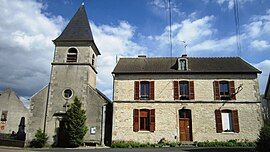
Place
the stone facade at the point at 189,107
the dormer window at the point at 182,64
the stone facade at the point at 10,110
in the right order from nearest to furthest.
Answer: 1. the stone facade at the point at 189,107
2. the dormer window at the point at 182,64
3. the stone facade at the point at 10,110

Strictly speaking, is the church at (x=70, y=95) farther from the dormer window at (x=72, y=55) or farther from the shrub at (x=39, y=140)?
the shrub at (x=39, y=140)

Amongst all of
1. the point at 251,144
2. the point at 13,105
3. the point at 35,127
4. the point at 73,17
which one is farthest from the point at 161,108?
the point at 13,105

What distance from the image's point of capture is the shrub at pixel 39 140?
18859mm

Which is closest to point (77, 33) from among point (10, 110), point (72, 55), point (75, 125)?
point (72, 55)

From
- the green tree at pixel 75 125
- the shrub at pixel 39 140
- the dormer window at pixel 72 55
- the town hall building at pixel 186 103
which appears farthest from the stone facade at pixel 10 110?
the town hall building at pixel 186 103

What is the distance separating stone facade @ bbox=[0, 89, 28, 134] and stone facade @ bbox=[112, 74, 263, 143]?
2115 cm

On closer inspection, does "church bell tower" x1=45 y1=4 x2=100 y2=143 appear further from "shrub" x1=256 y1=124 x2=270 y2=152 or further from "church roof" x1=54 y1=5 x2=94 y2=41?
"shrub" x1=256 y1=124 x2=270 y2=152

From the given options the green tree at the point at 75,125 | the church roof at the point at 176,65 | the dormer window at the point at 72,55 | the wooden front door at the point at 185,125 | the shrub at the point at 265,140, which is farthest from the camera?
the dormer window at the point at 72,55

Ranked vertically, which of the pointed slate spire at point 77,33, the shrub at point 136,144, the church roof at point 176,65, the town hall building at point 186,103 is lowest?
the shrub at point 136,144

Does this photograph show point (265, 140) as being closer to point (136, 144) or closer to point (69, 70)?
point (136, 144)

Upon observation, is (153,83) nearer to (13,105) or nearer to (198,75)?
(198,75)

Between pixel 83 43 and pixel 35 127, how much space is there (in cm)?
764

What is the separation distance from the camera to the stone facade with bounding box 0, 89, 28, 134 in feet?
118

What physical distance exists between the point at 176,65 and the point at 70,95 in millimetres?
8935
